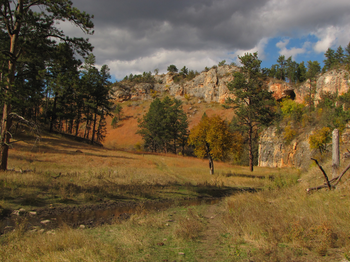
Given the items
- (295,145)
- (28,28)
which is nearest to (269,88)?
(295,145)

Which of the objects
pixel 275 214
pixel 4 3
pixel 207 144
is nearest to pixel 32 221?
pixel 275 214

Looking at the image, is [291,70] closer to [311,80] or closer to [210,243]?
[311,80]

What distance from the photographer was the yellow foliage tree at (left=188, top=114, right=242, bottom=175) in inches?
991

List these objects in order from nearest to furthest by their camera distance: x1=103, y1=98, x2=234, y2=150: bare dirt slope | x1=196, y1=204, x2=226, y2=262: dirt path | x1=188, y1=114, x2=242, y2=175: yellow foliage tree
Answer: x1=196, y1=204, x2=226, y2=262: dirt path, x1=188, y1=114, x2=242, y2=175: yellow foliage tree, x1=103, y1=98, x2=234, y2=150: bare dirt slope

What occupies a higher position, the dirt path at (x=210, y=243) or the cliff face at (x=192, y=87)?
the cliff face at (x=192, y=87)

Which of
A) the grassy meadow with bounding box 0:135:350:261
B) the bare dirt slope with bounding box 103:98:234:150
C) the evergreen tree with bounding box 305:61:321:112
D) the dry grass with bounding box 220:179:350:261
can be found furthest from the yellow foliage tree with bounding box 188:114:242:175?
the bare dirt slope with bounding box 103:98:234:150

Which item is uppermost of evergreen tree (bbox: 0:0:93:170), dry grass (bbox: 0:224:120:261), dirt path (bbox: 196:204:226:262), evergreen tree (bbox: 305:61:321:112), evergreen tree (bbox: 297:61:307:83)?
evergreen tree (bbox: 297:61:307:83)

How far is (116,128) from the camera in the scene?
100250 millimetres

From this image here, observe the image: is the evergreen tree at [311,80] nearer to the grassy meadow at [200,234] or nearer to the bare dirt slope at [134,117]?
the bare dirt slope at [134,117]

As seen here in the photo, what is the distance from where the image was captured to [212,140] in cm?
2523

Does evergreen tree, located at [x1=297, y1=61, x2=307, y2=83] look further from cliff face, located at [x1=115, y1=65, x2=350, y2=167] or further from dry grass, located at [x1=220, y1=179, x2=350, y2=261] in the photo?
dry grass, located at [x1=220, y1=179, x2=350, y2=261]

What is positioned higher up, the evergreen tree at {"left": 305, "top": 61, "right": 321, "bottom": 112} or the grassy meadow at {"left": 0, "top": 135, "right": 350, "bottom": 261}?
the evergreen tree at {"left": 305, "top": 61, "right": 321, "bottom": 112}

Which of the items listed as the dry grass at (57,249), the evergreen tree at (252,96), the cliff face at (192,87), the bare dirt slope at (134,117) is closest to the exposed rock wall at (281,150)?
the evergreen tree at (252,96)

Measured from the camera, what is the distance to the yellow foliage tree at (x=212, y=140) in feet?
82.6
